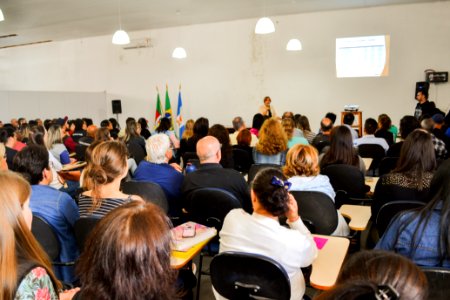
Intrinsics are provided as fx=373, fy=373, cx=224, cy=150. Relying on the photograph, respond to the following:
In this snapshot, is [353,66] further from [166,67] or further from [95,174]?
[95,174]

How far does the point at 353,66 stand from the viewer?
9555 millimetres

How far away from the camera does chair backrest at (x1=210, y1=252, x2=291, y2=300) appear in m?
1.80

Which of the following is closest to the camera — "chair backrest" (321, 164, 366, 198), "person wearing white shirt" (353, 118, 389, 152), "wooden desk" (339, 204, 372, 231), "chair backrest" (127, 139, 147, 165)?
"wooden desk" (339, 204, 372, 231)

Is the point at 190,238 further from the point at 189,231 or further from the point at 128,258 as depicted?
the point at 128,258

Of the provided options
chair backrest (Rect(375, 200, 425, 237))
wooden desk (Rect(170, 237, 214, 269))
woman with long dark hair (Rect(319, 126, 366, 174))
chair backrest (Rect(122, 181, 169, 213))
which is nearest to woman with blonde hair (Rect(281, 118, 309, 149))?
A: woman with long dark hair (Rect(319, 126, 366, 174))

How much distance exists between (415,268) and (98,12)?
947cm

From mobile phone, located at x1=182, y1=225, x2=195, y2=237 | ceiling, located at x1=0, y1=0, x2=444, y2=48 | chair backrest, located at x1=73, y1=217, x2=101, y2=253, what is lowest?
mobile phone, located at x1=182, y1=225, x2=195, y2=237

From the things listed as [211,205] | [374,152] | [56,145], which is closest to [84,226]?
[211,205]

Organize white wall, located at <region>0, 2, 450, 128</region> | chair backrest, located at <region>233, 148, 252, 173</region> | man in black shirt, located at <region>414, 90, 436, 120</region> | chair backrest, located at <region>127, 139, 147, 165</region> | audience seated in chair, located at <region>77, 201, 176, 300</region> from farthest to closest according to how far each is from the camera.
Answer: white wall, located at <region>0, 2, 450, 128</region>
man in black shirt, located at <region>414, 90, 436, 120</region>
chair backrest, located at <region>127, 139, 147, 165</region>
chair backrest, located at <region>233, 148, 252, 173</region>
audience seated in chair, located at <region>77, 201, 176, 300</region>

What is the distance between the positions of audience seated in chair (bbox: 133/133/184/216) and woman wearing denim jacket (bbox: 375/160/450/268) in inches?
85.5

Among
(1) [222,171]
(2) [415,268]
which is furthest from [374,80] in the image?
(2) [415,268]

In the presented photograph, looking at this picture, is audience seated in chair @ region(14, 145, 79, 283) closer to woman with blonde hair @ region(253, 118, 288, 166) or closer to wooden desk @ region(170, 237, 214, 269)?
wooden desk @ region(170, 237, 214, 269)

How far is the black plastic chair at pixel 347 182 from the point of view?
3730 mm

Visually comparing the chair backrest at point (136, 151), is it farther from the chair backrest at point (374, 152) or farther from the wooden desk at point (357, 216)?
the wooden desk at point (357, 216)
